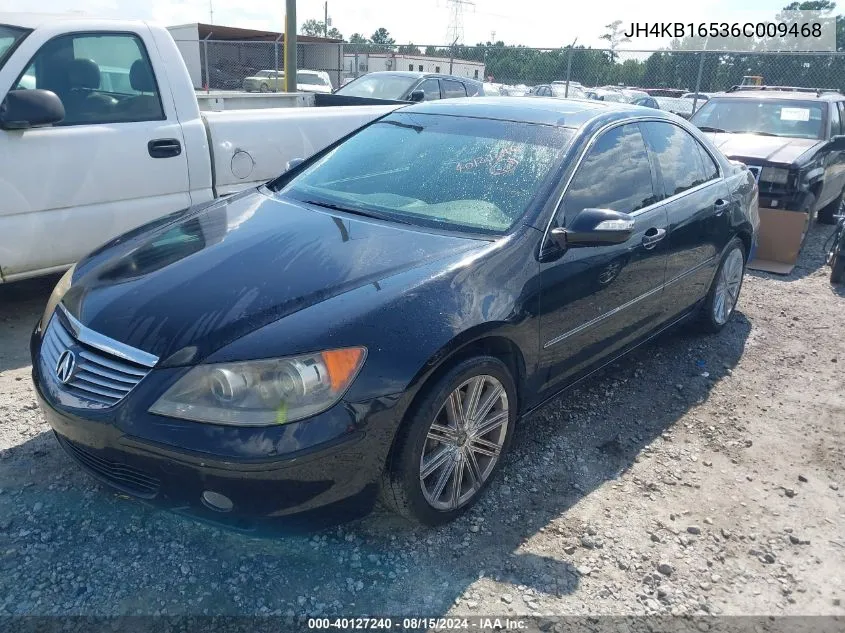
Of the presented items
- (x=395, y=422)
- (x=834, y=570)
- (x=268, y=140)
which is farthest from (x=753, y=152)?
(x=395, y=422)

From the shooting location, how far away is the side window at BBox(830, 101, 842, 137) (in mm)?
8116

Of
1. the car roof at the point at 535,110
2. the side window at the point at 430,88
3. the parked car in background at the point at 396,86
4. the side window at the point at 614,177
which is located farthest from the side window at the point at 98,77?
the side window at the point at 430,88

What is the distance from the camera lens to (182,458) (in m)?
2.25

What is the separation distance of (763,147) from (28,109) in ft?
23.0

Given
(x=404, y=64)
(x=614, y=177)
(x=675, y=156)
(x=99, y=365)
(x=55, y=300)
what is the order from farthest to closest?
1. (x=404, y=64)
2. (x=675, y=156)
3. (x=614, y=177)
4. (x=55, y=300)
5. (x=99, y=365)

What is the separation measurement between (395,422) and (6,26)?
3870 mm

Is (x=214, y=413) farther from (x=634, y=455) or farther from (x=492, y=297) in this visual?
(x=634, y=455)

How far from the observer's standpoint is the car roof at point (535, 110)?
3.63 m

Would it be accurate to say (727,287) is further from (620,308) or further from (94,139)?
(94,139)

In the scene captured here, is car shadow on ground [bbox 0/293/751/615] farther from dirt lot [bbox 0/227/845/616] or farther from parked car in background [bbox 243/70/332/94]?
parked car in background [bbox 243/70/332/94]

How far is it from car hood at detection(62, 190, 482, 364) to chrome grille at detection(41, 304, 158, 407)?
0.04 meters

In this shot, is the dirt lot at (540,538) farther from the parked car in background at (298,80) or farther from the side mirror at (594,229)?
the parked car in background at (298,80)

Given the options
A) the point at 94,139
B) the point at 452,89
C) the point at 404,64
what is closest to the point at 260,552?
the point at 94,139

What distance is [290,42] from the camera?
11.9 meters
